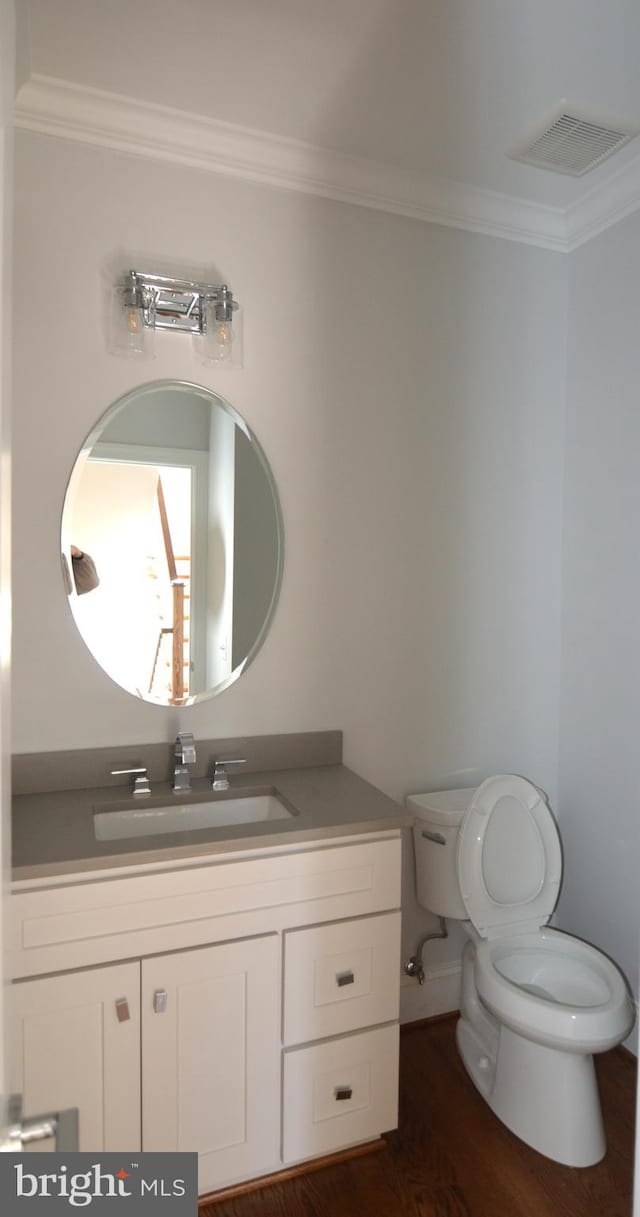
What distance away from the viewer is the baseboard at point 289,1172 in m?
1.68

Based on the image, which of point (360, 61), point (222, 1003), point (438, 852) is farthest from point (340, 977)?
point (360, 61)

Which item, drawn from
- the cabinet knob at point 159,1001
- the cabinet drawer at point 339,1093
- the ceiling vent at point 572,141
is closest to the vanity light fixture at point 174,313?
the ceiling vent at point 572,141

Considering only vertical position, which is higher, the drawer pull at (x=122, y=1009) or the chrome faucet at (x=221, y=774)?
the chrome faucet at (x=221, y=774)

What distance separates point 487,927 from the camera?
2.04 m

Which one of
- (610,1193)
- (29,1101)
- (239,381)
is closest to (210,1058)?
(29,1101)

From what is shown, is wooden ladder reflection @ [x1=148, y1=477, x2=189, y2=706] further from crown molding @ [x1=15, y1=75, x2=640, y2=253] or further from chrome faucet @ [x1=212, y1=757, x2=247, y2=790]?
crown molding @ [x1=15, y1=75, x2=640, y2=253]

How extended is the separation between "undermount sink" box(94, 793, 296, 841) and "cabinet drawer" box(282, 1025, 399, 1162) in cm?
55

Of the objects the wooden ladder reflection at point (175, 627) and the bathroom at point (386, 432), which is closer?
the bathroom at point (386, 432)

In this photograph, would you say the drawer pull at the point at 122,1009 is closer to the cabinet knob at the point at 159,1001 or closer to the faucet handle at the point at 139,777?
the cabinet knob at the point at 159,1001

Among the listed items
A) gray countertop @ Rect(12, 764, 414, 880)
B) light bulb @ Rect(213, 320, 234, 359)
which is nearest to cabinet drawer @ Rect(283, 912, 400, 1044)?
gray countertop @ Rect(12, 764, 414, 880)

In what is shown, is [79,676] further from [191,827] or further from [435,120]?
[435,120]

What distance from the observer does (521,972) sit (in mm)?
2004

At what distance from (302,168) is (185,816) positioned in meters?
1.80

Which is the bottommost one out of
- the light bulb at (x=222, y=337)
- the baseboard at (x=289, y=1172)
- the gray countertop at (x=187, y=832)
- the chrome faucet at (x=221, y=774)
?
the baseboard at (x=289, y=1172)
